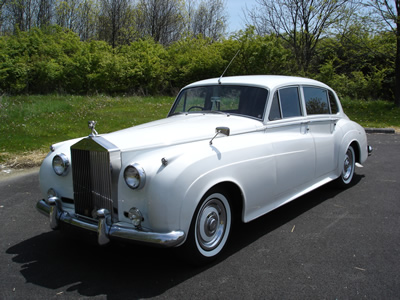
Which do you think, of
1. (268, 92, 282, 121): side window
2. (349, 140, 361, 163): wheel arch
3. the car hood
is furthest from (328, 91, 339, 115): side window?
the car hood

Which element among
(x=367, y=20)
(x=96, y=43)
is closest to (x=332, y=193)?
(x=367, y=20)

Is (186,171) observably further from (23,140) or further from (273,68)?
(273,68)

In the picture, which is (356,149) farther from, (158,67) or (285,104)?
(158,67)

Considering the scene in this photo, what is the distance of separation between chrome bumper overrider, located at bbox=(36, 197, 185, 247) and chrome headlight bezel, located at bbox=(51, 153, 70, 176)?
270mm

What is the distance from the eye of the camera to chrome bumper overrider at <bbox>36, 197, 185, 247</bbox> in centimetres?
276

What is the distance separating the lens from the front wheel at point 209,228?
3.06 meters

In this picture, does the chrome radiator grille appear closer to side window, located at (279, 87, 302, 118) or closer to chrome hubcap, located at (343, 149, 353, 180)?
side window, located at (279, 87, 302, 118)

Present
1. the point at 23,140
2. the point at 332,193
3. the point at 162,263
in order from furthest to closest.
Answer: the point at 23,140, the point at 332,193, the point at 162,263

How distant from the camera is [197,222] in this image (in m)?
3.11

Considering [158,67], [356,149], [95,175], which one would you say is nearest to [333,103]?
[356,149]

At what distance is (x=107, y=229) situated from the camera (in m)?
2.93

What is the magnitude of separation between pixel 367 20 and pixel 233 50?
665cm

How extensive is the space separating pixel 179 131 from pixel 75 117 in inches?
353

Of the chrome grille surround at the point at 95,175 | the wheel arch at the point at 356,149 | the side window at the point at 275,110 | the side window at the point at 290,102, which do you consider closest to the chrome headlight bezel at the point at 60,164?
the chrome grille surround at the point at 95,175
